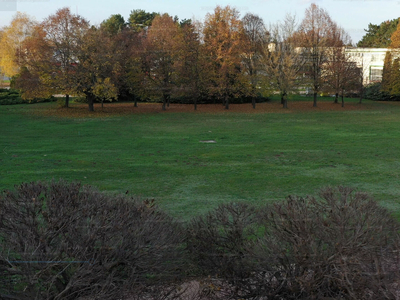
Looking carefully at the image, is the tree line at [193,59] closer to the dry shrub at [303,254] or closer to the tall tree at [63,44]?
the tall tree at [63,44]

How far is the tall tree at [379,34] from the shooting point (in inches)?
2574

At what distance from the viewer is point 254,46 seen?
109ft

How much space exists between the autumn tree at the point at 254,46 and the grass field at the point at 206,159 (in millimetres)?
11692

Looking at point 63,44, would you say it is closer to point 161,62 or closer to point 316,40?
Result: point 161,62

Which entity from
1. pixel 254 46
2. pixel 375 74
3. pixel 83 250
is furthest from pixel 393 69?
pixel 83 250

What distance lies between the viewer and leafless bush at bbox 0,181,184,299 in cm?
312

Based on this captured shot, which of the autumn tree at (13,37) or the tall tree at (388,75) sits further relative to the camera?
the autumn tree at (13,37)

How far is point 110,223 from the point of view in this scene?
3.69 m

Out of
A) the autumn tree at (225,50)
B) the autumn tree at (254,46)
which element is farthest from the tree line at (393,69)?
the autumn tree at (225,50)

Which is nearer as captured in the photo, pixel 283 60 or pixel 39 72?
pixel 39 72

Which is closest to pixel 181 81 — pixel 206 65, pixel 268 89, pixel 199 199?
pixel 206 65

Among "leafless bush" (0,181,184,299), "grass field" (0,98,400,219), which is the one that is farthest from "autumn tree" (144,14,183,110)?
"leafless bush" (0,181,184,299)

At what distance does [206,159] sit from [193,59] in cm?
1988

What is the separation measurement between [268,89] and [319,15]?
27.2 ft
